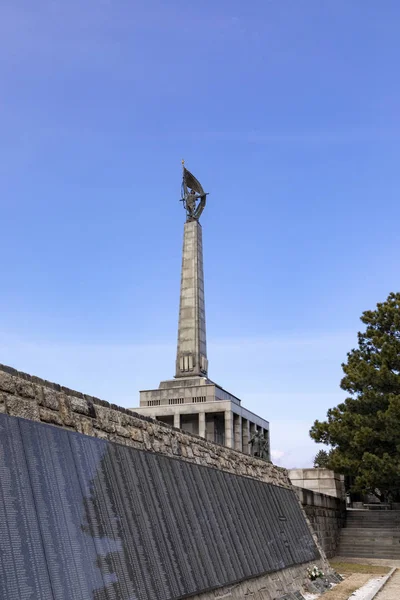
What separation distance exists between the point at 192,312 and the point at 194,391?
21.4 ft

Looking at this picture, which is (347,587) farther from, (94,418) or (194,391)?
(194,391)

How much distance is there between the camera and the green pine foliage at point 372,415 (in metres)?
29.3

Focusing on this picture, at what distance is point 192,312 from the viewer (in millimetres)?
50219

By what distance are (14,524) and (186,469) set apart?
492cm

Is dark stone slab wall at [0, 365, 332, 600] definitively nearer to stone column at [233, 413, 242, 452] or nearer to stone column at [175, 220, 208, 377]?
stone column at [175, 220, 208, 377]

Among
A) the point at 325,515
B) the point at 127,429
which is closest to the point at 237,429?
the point at 325,515

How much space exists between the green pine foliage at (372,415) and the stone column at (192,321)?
1746 cm

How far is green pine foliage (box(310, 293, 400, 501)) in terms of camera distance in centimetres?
2931

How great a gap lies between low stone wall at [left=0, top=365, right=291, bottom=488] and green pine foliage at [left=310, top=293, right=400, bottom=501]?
18744 mm

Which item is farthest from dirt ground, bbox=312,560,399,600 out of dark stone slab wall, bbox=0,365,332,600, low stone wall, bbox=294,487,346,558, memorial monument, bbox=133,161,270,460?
memorial monument, bbox=133,161,270,460

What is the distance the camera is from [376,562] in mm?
23391

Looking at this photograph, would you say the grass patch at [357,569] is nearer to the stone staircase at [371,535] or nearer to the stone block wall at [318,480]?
the stone staircase at [371,535]

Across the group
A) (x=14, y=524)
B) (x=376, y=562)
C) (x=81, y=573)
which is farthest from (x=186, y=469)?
(x=376, y=562)

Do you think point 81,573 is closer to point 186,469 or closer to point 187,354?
point 186,469
